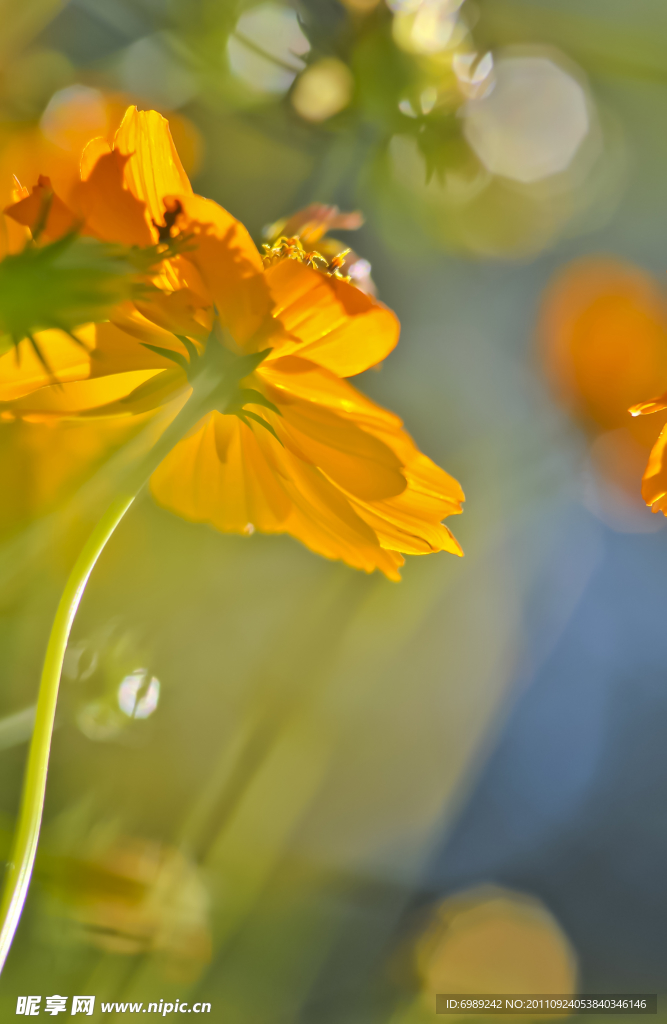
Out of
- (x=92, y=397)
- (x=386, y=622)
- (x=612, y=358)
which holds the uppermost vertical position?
(x=612, y=358)

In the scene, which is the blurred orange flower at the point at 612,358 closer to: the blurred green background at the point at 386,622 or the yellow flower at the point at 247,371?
the blurred green background at the point at 386,622

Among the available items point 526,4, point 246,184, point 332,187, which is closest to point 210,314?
point 332,187

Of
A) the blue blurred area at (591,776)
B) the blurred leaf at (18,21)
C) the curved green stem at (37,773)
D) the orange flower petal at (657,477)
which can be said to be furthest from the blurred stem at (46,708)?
the blue blurred area at (591,776)

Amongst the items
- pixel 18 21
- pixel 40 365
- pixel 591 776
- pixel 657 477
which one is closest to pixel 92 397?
pixel 40 365

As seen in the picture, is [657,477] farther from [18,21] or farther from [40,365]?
[18,21]

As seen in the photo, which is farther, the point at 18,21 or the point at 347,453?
the point at 18,21

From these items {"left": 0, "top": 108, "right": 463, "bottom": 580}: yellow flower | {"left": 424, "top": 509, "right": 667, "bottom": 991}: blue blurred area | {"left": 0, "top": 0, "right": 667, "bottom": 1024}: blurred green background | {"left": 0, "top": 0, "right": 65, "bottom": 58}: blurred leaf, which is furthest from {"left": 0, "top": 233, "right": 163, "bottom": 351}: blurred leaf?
{"left": 424, "top": 509, "right": 667, "bottom": 991}: blue blurred area

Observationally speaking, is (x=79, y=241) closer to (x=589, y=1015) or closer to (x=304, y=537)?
(x=304, y=537)

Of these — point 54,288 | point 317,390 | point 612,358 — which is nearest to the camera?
point 54,288
